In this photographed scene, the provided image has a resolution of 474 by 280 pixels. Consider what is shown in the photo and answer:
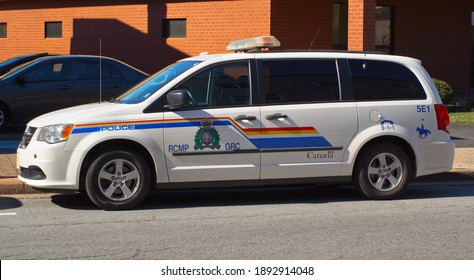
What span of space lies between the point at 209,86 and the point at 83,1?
50.9 feet

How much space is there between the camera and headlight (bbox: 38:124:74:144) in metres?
8.59

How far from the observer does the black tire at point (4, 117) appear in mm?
15203

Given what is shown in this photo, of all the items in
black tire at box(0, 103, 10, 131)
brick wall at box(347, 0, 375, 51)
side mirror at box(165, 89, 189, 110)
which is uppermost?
brick wall at box(347, 0, 375, 51)

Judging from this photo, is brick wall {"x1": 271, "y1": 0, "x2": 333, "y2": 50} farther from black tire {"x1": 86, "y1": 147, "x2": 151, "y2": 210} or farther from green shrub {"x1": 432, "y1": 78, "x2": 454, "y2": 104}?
black tire {"x1": 86, "y1": 147, "x2": 151, "y2": 210}

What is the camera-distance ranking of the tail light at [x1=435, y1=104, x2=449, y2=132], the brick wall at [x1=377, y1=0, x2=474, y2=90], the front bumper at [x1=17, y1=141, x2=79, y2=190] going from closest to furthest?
1. the front bumper at [x1=17, y1=141, x2=79, y2=190]
2. the tail light at [x1=435, y1=104, x2=449, y2=132]
3. the brick wall at [x1=377, y1=0, x2=474, y2=90]

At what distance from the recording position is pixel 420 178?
436 inches

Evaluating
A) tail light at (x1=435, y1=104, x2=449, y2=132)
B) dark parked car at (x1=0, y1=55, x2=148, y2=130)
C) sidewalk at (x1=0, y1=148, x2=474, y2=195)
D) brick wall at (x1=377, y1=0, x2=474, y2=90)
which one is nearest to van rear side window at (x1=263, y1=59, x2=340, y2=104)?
tail light at (x1=435, y1=104, x2=449, y2=132)

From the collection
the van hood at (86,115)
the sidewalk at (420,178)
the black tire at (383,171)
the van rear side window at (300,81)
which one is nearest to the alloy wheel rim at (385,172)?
the black tire at (383,171)

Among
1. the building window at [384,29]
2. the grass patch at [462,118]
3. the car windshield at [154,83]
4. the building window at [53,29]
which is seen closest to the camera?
the car windshield at [154,83]

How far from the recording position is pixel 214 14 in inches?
823

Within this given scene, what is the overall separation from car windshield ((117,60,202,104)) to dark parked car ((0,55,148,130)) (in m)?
5.87

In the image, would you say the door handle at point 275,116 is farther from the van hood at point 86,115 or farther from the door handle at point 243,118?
the van hood at point 86,115

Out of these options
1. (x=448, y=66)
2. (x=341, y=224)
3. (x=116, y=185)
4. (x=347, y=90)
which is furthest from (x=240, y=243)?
(x=448, y=66)

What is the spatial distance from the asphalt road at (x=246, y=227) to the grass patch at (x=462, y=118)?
27.1 feet
